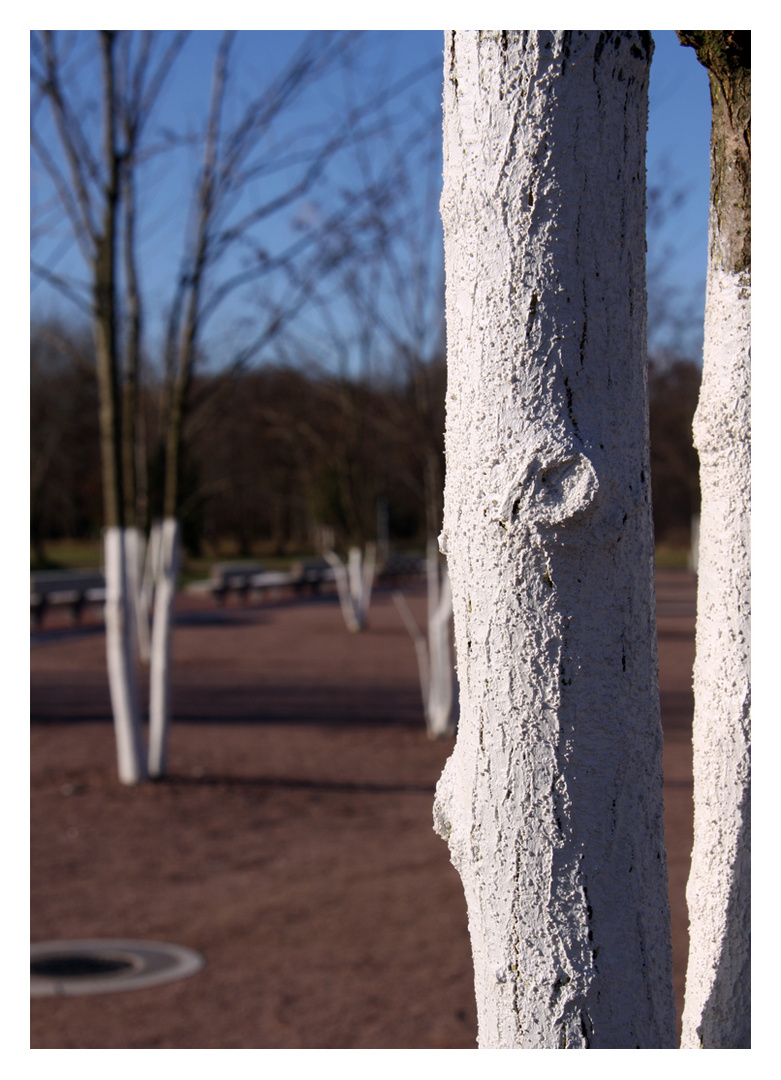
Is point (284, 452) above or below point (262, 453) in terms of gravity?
below

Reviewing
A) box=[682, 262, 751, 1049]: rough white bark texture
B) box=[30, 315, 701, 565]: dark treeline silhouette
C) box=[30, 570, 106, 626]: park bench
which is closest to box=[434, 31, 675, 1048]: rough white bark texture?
box=[682, 262, 751, 1049]: rough white bark texture

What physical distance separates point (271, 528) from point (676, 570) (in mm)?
17456

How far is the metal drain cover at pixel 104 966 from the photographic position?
3805 millimetres

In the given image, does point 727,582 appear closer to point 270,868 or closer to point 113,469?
point 270,868

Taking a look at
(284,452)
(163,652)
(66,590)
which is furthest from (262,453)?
(163,652)

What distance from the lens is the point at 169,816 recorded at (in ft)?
20.0

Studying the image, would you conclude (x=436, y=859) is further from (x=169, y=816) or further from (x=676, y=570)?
(x=676, y=570)

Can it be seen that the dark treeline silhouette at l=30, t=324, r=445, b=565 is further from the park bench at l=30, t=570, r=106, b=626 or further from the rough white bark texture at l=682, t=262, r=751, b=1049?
the rough white bark texture at l=682, t=262, r=751, b=1049

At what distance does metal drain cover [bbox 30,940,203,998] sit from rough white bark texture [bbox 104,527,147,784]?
2.41 metres

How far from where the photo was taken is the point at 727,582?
4.53 feet

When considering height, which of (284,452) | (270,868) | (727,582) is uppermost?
(284,452)

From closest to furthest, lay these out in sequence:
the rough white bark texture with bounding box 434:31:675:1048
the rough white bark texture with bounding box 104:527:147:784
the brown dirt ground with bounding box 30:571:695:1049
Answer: the rough white bark texture with bounding box 434:31:675:1048
the brown dirt ground with bounding box 30:571:695:1049
the rough white bark texture with bounding box 104:527:147:784

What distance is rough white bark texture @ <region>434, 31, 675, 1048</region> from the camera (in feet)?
3.43

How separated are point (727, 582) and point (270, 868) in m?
4.34
